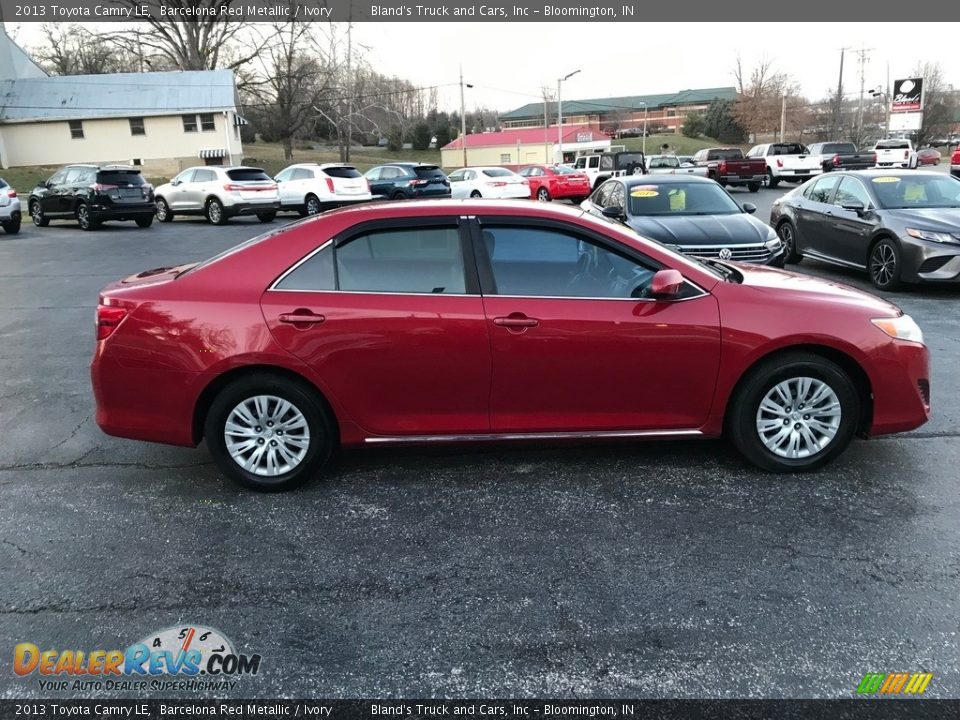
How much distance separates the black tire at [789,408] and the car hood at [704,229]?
→ 16.5ft

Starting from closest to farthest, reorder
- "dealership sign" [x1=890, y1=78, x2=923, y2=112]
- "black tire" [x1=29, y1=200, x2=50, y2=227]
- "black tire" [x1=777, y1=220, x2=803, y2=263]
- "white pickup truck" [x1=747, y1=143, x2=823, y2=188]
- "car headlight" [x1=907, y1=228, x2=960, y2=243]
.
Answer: "car headlight" [x1=907, y1=228, x2=960, y2=243] → "black tire" [x1=777, y1=220, x2=803, y2=263] → "black tire" [x1=29, y1=200, x2=50, y2=227] → "white pickup truck" [x1=747, y1=143, x2=823, y2=188] → "dealership sign" [x1=890, y1=78, x2=923, y2=112]

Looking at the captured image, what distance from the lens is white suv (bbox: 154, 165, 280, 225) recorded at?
2195 cm

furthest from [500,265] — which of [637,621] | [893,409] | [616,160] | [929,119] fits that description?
[929,119]

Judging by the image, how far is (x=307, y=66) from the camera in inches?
2148

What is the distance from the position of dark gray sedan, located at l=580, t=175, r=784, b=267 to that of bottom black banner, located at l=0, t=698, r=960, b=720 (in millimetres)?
6451

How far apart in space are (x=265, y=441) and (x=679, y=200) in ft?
25.7

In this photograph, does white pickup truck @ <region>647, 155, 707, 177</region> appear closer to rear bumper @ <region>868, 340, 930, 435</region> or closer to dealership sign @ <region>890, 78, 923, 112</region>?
dealership sign @ <region>890, 78, 923, 112</region>

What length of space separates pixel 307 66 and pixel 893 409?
57016 millimetres

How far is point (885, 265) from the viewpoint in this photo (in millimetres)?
9531

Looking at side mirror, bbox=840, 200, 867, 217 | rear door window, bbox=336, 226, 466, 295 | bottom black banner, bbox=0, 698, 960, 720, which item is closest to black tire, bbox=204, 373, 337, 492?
rear door window, bbox=336, 226, 466, 295

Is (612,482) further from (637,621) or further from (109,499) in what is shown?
(109,499)

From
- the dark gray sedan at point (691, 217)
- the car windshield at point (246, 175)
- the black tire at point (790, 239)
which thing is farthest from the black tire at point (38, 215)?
the black tire at point (790, 239)

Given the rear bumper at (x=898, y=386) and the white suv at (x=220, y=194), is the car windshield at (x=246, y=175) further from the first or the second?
the rear bumper at (x=898, y=386)

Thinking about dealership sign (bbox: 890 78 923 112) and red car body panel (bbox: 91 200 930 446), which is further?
dealership sign (bbox: 890 78 923 112)
